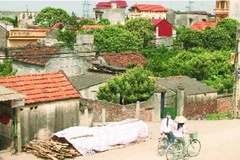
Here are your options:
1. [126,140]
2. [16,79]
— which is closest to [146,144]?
[126,140]

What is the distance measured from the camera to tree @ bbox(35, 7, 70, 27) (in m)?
92.0

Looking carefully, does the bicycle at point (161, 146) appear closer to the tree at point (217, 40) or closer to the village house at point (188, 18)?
the tree at point (217, 40)

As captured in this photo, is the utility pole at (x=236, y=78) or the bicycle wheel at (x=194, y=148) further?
the utility pole at (x=236, y=78)

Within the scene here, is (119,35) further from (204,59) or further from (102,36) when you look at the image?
(204,59)

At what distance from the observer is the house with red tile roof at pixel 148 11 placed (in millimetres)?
106250

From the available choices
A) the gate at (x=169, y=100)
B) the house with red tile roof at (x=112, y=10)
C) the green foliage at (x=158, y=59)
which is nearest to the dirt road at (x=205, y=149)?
the gate at (x=169, y=100)

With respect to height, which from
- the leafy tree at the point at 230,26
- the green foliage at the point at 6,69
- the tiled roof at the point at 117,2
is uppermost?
the tiled roof at the point at 117,2

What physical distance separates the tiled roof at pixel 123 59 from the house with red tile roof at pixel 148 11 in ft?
198

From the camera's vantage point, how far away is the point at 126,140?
19.8 m

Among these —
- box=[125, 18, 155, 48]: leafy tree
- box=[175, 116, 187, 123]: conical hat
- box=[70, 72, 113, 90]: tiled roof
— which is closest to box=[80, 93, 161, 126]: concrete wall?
box=[70, 72, 113, 90]: tiled roof

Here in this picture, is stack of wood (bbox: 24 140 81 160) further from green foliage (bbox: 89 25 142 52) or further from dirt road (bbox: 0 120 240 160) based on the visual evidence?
green foliage (bbox: 89 25 142 52)

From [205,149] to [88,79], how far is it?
17352mm

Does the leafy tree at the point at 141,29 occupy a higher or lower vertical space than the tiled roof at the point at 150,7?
lower

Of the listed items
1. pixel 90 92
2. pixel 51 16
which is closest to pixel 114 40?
pixel 90 92
